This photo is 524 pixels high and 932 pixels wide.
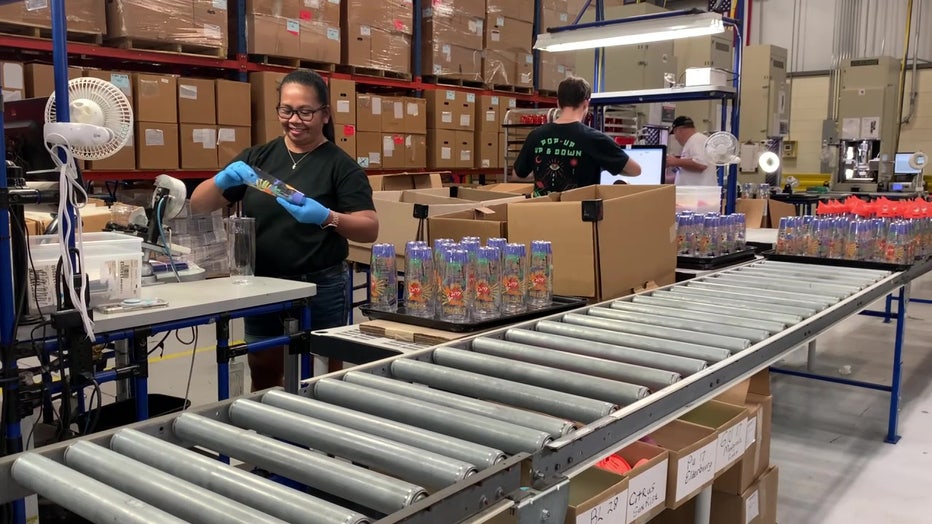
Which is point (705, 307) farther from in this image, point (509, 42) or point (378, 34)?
point (509, 42)

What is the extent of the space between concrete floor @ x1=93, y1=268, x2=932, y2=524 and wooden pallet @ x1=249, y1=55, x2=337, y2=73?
6.89 ft

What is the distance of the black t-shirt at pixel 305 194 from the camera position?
2611mm

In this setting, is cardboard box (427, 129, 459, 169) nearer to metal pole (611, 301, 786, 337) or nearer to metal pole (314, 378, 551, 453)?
metal pole (611, 301, 786, 337)

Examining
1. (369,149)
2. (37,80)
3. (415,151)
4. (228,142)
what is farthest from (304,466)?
(415,151)

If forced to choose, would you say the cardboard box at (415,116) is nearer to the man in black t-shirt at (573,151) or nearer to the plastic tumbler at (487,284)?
the man in black t-shirt at (573,151)

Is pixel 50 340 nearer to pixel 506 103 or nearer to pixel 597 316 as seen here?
pixel 597 316

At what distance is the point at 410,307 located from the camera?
6.78 ft

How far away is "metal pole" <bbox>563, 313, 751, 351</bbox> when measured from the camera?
5.61 ft

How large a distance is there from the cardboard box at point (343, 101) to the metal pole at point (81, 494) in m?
5.11

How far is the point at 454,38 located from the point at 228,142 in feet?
8.81

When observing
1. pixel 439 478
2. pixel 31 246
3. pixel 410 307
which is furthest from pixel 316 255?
pixel 439 478

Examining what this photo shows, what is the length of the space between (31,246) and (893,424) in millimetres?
3537

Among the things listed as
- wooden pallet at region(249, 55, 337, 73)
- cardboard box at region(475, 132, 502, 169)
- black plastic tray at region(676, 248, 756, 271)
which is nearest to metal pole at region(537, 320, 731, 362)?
black plastic tray at region(676, 248, 756, 271)

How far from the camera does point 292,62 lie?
19.4 feet
